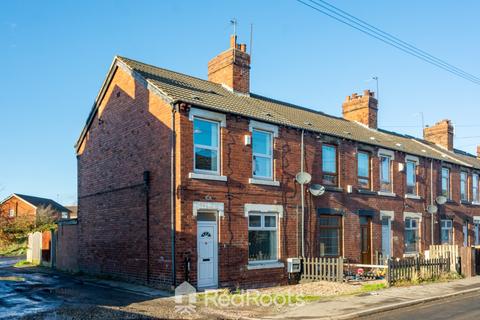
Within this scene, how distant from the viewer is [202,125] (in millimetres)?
16359

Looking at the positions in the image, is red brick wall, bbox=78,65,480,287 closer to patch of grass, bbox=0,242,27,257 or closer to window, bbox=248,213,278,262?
window, bbox=248,213,278,262

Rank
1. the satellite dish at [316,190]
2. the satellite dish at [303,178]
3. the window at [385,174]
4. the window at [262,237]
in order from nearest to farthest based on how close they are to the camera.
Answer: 1. the window at [262,237]
2. the satellite dish at [303,178]
3. the satellite dish at [316,190]
4. the window at [385,174]

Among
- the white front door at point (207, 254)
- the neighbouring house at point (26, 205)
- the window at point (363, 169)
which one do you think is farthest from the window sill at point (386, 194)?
the neighbouring house at point (26, 205)

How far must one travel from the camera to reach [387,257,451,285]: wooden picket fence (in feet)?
55.5

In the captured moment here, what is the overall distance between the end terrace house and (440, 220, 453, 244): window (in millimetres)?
3710

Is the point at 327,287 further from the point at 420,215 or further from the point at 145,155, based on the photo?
the point at 420,215

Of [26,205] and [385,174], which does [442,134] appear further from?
[26,205]

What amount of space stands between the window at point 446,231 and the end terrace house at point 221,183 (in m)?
3.71

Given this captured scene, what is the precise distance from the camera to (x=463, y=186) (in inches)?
1215

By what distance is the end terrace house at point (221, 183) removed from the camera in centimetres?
1575

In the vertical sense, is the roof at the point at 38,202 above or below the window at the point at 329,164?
below

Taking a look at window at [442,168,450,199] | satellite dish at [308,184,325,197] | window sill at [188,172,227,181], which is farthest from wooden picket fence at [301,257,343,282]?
window at [442,168,450,199]

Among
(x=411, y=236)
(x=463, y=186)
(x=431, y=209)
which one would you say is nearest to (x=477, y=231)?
(x=463, y=186)

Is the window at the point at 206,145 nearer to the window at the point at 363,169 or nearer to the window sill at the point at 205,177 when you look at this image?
the window sill at the point at 205,177
